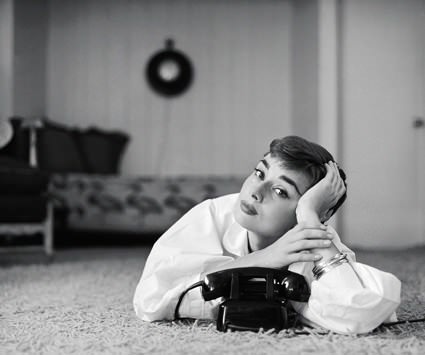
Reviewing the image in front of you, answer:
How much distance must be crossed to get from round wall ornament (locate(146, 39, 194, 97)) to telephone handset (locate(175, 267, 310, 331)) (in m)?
3.75

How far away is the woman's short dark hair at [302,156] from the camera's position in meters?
1.15

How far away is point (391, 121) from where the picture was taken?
3.93 metres

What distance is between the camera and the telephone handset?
108 cm

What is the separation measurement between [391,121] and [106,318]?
3.17 metres

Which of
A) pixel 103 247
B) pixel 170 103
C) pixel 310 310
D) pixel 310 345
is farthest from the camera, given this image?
pixel 170 103

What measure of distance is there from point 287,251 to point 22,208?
1.99 m

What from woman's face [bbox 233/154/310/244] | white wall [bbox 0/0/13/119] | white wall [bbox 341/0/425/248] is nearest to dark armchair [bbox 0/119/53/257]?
white wall [bbox 0/0/13/119]

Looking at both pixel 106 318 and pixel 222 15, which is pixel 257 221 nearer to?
pixel 106 318

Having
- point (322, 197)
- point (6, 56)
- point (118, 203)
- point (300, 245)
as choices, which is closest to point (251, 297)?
point (300, 245)

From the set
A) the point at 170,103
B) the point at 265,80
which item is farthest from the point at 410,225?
the point at 170,103

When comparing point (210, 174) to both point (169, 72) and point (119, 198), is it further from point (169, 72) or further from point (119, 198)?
point (119, 198)

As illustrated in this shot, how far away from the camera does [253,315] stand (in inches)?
42.3

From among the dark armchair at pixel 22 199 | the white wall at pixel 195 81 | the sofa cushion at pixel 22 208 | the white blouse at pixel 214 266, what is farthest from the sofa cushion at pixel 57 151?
the white blouse at pixel 214 266

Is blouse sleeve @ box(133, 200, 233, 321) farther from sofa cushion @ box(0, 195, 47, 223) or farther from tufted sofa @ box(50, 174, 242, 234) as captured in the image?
tufted sofa @ box(50, 174, 242, 234)
